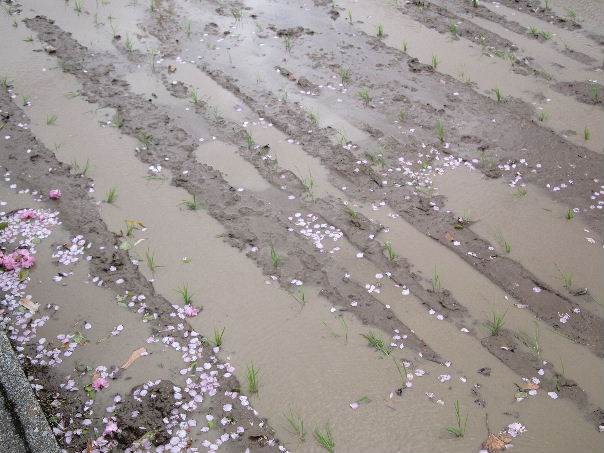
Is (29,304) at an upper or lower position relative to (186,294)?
lower

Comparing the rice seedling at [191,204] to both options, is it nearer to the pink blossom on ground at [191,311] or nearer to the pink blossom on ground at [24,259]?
the pink blossom on ground at [191,311]

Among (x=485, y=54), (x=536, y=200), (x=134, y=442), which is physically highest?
(x=485, y=54)

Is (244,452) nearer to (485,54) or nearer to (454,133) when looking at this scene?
(454,133)

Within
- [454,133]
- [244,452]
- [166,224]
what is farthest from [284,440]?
[454,133]

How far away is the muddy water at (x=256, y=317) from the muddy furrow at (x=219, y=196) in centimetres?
13

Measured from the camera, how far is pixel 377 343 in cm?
371

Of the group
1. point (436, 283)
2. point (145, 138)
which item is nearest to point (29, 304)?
point (145, 138)

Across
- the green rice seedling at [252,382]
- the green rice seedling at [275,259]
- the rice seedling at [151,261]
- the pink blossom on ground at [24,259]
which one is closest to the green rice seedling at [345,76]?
the green rice seedling at [275,259]

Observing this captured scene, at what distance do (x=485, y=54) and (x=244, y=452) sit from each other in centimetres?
526

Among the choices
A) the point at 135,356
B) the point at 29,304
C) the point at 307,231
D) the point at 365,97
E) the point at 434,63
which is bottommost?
the point at 29,304

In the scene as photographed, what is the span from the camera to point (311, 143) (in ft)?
17.8

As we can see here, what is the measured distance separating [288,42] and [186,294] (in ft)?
12.9

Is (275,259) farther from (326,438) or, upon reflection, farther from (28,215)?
(28,215)

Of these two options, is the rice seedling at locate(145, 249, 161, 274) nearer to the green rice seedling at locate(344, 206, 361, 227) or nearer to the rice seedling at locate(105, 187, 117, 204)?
the rice seedling at locate(105, 187, 117, 204)
